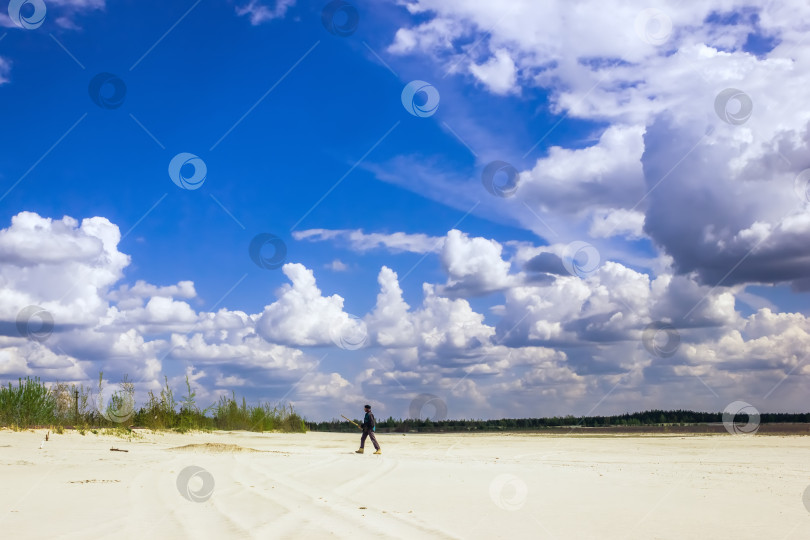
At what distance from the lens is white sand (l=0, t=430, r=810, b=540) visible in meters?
8.06

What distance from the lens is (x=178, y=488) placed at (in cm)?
1186

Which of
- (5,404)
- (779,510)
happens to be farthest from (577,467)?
(5,404)

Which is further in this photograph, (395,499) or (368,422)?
(368,422)

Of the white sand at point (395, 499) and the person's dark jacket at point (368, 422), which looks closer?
the white sand at point (395, 499)

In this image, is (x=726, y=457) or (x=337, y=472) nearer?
(x=337, y=472)

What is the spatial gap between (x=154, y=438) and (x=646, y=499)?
77.0 ft

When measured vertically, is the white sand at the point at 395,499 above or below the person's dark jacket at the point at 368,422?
below

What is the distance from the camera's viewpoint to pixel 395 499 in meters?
11.0

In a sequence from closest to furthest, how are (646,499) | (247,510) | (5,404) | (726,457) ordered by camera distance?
1. (247,510)
2. (646,499)
3. (726,457)
4. (5,404)

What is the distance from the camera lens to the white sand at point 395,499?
8062 mm

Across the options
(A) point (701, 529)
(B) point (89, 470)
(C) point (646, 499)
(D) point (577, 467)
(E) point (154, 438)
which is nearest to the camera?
(A) point (701, 529)

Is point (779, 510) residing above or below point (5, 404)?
below

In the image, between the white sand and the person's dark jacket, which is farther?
→ the person's dark jacket

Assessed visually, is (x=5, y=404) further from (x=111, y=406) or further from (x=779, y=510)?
(x=779, y=510)
